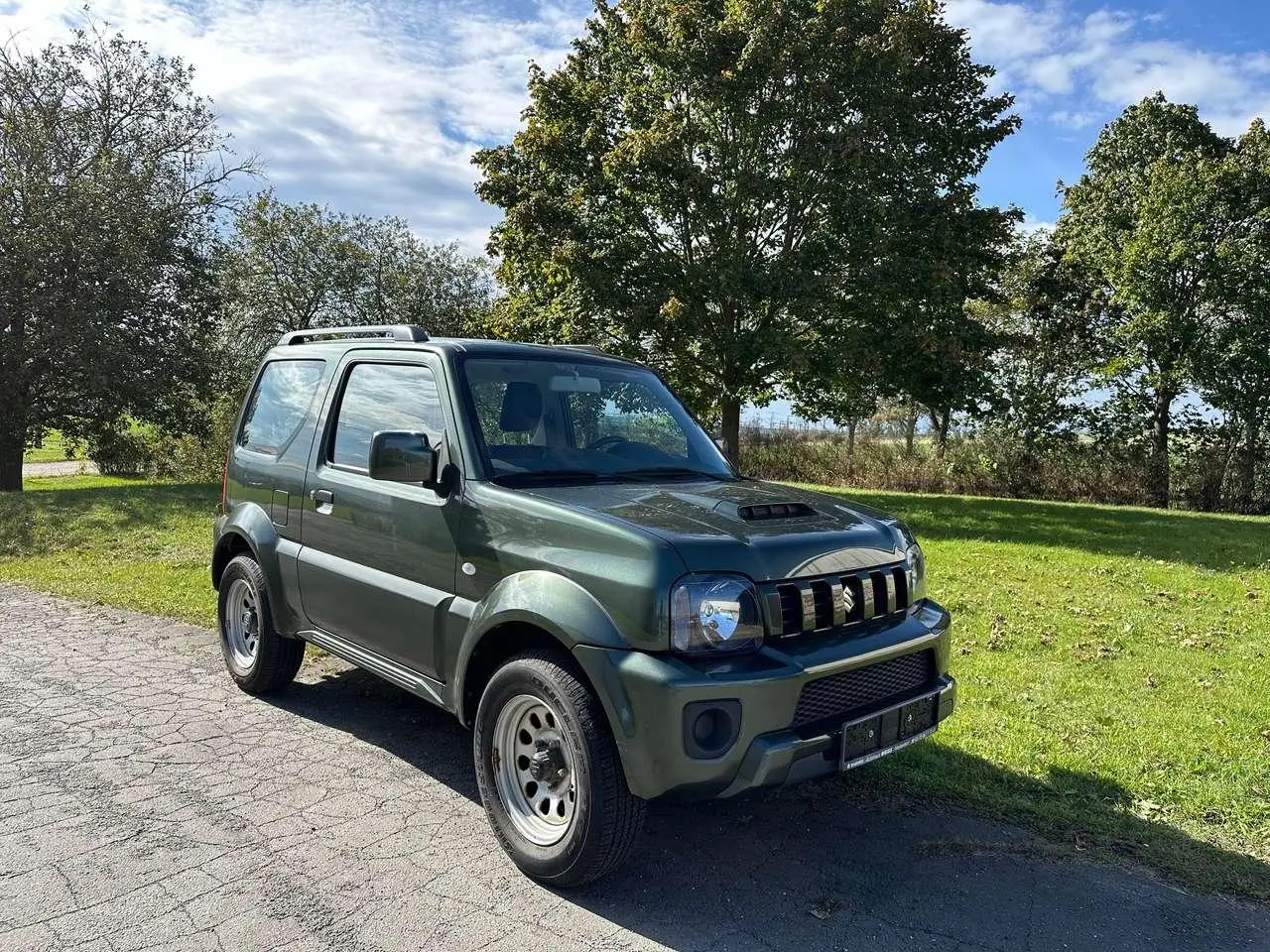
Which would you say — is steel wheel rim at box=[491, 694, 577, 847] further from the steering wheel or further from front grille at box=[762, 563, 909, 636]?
the steering wheel

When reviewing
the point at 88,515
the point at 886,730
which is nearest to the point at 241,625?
the point at 886,730

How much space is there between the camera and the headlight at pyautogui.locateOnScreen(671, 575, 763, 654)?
3031 mm

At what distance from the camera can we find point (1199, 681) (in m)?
6.14

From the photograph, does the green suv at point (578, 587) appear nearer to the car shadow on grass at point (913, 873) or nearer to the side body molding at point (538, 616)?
the side body molding at point (538, 616)

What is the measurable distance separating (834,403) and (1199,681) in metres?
14.1

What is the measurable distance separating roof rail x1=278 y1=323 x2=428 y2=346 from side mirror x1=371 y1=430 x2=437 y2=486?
732 millimetres

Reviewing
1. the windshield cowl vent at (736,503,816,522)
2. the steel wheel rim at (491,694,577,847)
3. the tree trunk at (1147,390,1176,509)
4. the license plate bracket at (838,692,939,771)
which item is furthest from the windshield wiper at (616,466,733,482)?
the tree trunk at (1147,390,1176,509)

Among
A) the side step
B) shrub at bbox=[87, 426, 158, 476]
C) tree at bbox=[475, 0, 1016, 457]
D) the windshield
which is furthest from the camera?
shrub at bbox=[87, 426, 158, 476]

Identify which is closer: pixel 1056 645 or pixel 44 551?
pixel 1056 645

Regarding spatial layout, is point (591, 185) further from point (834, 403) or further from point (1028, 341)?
point (1028, 341)

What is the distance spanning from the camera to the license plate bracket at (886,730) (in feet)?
10.5

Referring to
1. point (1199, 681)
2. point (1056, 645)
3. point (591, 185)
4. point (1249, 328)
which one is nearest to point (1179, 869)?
point (1199, 681)

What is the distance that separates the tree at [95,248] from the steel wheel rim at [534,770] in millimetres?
17896

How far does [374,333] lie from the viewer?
492 centimetres
